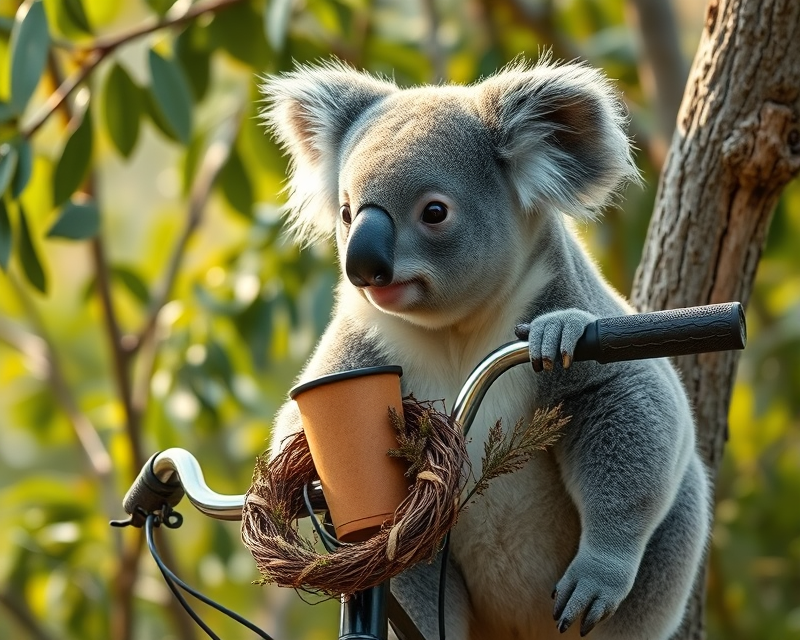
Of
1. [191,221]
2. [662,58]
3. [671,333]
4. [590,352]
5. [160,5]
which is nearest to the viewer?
[671,333]

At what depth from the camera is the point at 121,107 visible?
4113mm

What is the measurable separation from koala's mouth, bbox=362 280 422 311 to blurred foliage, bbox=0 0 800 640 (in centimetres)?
152

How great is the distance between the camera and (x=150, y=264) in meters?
6.07

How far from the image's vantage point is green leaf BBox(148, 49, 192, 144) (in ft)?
12.1

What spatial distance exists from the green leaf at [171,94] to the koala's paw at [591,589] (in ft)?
7.04

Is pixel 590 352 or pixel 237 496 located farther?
pixel 237 496

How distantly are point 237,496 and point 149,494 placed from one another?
265 mm

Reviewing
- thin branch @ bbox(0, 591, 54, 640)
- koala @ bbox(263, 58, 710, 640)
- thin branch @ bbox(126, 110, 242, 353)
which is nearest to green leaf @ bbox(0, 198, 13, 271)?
koala @ bbox(263, 58, 710, 640)

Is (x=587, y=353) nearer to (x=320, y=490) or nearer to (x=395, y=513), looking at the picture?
(x=395, y=513)

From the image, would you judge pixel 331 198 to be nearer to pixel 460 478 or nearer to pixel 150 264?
pixel 460 478

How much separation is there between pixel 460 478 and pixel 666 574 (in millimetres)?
1087

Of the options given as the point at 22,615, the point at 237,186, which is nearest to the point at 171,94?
the point at 237,186

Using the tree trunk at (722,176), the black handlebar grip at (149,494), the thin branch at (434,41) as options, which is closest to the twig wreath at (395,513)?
the black handlebar grip at (149,494)

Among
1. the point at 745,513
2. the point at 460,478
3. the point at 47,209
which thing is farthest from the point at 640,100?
the point at 460,478
